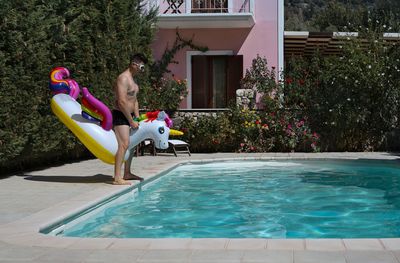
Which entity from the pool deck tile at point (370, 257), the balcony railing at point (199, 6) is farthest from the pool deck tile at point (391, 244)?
the balcony railing at point (199, 6)

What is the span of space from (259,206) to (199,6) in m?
12.6

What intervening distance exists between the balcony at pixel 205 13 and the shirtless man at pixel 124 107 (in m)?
9.26

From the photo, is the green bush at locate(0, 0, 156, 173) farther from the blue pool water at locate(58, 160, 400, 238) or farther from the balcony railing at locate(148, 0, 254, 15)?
the balcony railing at locate(148, 0, 254, 15)

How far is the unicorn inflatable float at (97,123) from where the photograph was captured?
339 inches

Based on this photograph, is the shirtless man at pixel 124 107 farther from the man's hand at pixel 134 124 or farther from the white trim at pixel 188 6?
the white trim at pixel 188 6

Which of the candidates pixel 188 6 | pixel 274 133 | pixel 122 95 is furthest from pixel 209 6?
pixel 122 95

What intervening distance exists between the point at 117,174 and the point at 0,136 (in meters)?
2.09

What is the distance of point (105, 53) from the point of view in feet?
43.7

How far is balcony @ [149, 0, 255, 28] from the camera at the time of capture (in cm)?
1748

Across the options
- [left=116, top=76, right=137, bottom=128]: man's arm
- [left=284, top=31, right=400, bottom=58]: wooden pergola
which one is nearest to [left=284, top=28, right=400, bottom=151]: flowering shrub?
[left=284, top=31, right=400, bottom=58]: wooden pergola

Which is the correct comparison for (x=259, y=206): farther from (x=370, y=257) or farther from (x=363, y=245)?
(x=370, y=257)

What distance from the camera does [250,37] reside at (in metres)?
18.8

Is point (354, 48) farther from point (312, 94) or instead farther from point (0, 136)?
point (0, 136)

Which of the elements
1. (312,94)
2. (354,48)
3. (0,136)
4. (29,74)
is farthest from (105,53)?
(354,48)
